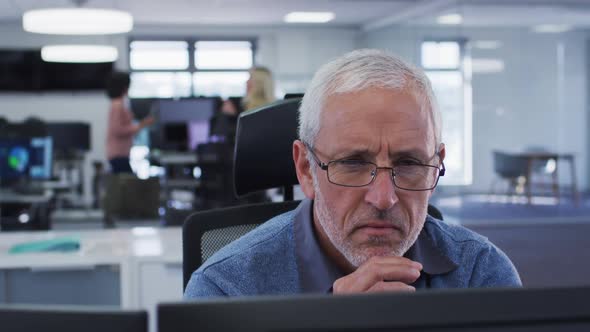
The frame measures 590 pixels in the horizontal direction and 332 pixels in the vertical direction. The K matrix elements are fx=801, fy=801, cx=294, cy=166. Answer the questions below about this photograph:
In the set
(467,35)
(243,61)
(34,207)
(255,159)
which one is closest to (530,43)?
(467,35)

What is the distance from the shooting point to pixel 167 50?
13.0m

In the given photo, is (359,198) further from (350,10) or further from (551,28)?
(350,10)

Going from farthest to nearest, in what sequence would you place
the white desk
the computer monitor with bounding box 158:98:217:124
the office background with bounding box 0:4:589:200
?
the office background with bounding box 0:4:589:200 < the computer monitor with bounding box 158:98:217:124 < the white desk

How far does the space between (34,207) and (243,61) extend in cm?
768

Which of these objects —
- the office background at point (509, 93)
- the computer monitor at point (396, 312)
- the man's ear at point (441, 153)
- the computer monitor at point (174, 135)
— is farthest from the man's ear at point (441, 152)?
the office background at point (509, 93)

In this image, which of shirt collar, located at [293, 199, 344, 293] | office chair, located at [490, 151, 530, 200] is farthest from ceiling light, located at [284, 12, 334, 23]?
shirt collar, located at [293, 199, 344, 293]

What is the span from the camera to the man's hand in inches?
43.9

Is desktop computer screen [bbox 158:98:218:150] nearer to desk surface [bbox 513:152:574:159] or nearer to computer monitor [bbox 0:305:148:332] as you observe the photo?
desk surface [bbox 513:152:574:159]

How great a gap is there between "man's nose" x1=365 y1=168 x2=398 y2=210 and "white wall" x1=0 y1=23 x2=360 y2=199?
10783 millimetres

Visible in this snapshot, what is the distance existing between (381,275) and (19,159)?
545cm

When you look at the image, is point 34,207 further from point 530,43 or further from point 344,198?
point 530,43

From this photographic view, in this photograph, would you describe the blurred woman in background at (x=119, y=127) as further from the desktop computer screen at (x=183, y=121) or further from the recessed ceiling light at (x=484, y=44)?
the recessed ceiling light at (x=484, y=44)

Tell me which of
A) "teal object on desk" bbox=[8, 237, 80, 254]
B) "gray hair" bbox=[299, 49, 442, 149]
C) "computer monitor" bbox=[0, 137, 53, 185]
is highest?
"gray hair" bbox=[299, 49, 442, 149]

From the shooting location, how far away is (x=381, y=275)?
3.67 feet
